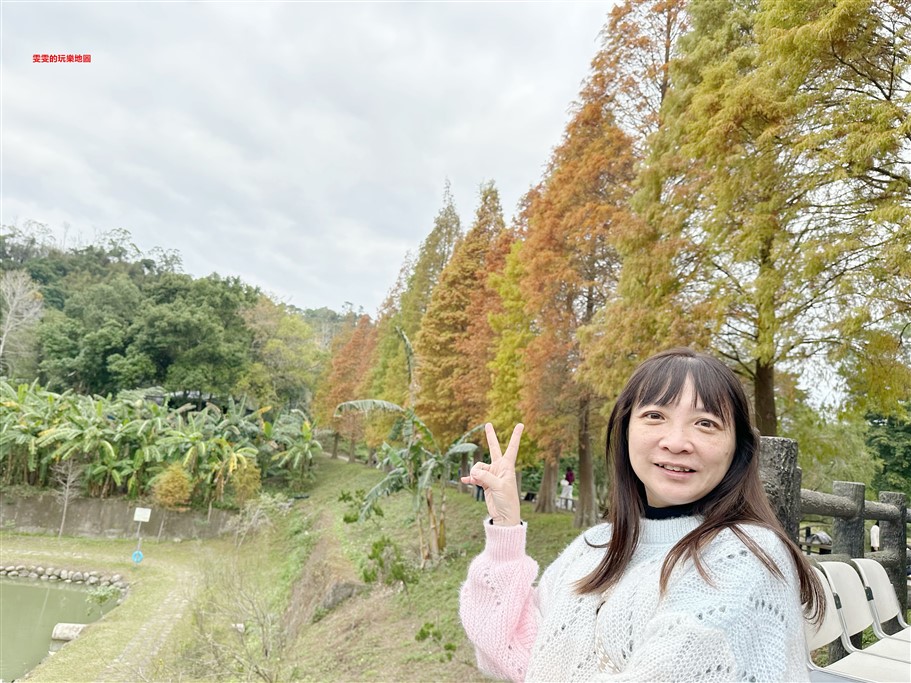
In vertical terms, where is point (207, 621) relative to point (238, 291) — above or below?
below

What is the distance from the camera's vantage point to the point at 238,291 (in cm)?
2930

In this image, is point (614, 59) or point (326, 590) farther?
point (326, 590)

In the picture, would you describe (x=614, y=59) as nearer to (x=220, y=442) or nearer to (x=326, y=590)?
(x=326, y=590)

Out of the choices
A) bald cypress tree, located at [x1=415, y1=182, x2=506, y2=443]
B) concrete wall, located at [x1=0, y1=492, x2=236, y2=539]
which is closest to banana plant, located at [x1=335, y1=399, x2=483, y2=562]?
bald cypress tree, located at [x1=415, y1=182, x2=506, y2=443]

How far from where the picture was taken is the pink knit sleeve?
4.53 feet

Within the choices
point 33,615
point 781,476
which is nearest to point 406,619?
point 781,476

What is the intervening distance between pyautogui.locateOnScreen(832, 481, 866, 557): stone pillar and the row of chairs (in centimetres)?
45

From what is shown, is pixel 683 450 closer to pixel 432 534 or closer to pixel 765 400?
pixel 765 400

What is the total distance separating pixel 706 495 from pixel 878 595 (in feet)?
8.12

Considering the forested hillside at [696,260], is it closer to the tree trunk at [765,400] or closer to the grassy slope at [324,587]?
the tree trunk at [765,400]

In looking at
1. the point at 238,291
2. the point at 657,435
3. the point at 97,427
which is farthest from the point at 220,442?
the point at 657,435

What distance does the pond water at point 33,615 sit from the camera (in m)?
10.1

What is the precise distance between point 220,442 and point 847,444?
1808 centimetres

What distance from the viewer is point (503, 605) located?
1.40 meters
